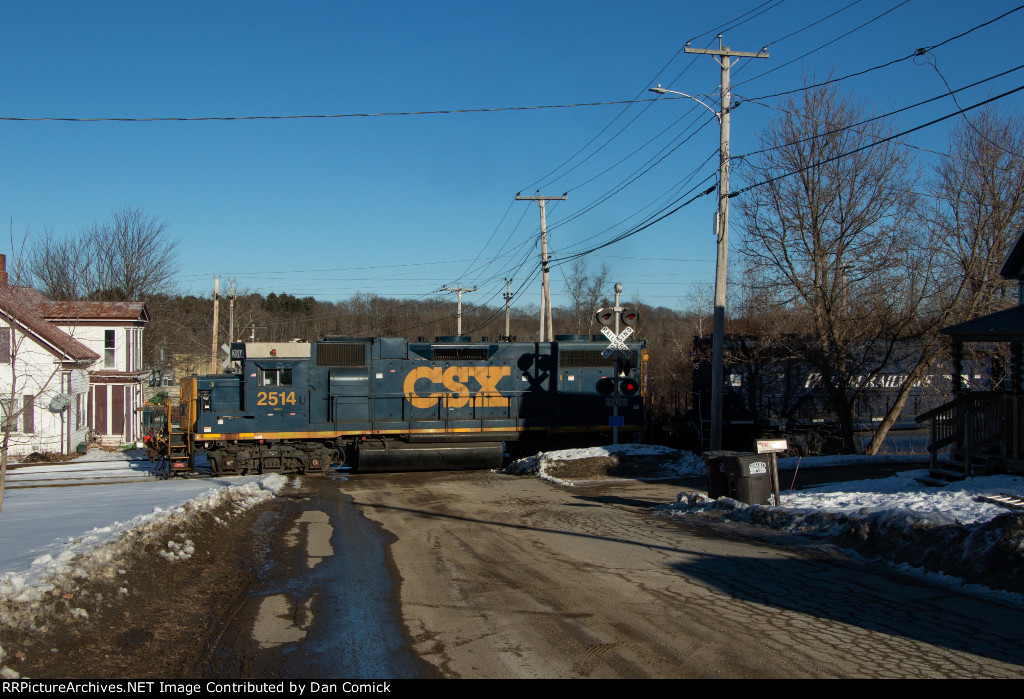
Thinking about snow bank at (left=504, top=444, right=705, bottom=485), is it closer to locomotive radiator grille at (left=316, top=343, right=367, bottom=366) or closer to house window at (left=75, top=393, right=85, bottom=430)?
locomotive radiator grille at (left=316, top=343, right=367, bottom=366)

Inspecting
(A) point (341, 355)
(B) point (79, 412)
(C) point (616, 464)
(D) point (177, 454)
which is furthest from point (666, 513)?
(B) point (79, 412)

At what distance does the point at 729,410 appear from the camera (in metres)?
28.1

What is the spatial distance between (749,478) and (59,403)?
1084 inches

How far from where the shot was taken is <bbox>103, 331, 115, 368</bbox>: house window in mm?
35562

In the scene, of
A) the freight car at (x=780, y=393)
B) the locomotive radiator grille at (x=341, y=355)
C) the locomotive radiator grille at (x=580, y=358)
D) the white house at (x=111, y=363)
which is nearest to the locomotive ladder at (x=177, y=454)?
the locomotive radiator grille at (x=341, y=355)

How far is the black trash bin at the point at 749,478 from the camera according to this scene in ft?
43.3

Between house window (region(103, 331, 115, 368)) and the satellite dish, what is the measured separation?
6.29 metres

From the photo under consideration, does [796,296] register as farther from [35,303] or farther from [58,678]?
[35,303]

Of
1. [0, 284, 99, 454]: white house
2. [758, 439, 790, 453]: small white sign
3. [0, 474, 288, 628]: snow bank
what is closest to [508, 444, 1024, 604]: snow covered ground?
[758, 439, 790, 453]: small white sign

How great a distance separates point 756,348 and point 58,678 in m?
25.1

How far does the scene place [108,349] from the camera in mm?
35656

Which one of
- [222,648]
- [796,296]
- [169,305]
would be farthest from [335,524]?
[169,305]

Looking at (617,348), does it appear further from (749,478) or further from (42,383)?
(42,383)
